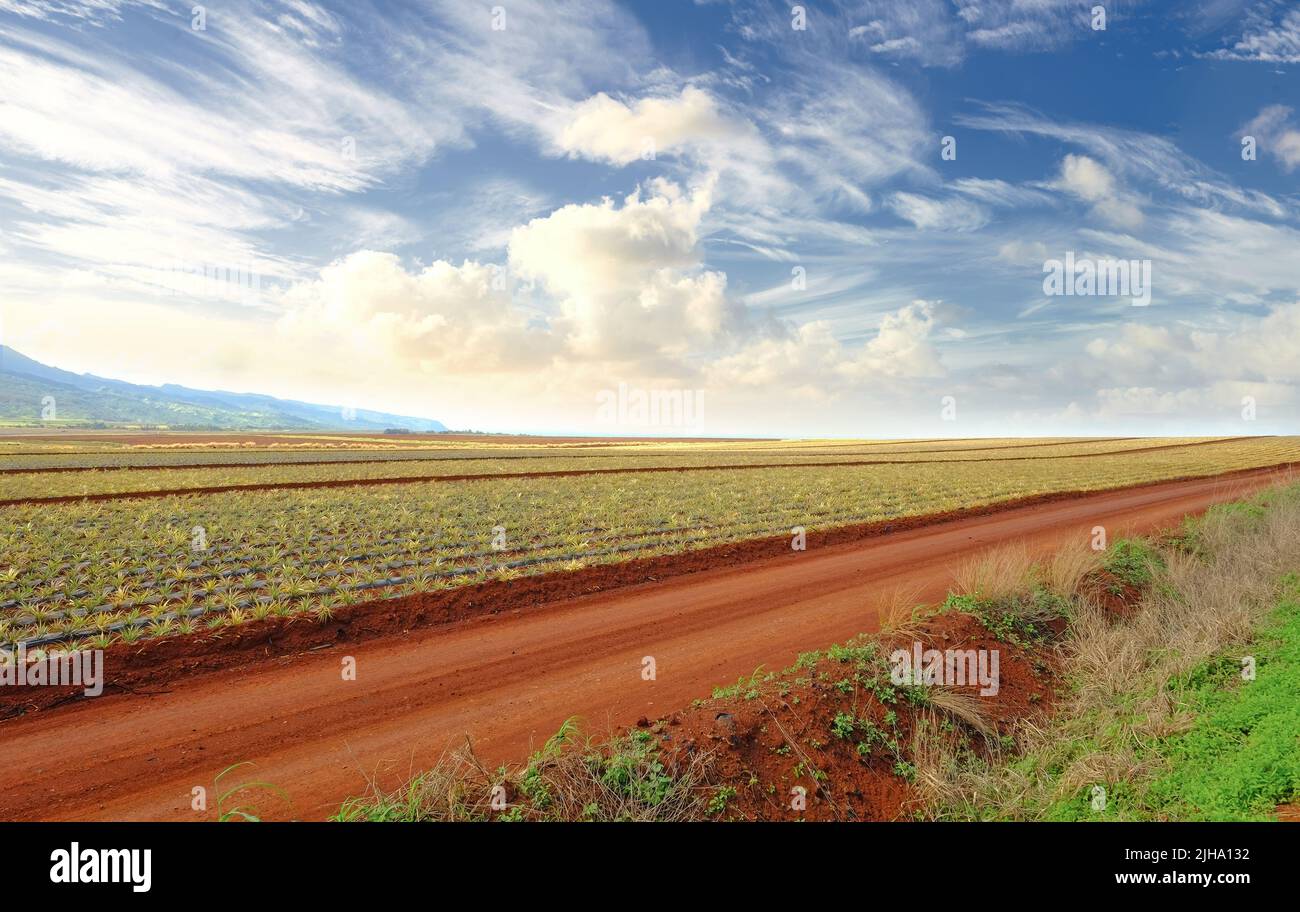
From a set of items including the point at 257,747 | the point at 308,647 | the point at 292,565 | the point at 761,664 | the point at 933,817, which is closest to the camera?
the point at 933,817

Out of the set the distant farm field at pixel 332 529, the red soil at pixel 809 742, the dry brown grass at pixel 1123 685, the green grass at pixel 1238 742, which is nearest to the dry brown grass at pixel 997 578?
the dry brown grass at pixel 1123 685

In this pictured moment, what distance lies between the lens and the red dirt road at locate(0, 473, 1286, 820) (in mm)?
6332

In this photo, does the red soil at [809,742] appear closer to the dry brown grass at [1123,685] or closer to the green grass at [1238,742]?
the dry brown grass at [1123,685]

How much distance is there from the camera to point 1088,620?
11.4 m

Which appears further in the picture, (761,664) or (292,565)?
(292,565)

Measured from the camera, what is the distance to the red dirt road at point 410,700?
20.8 feet

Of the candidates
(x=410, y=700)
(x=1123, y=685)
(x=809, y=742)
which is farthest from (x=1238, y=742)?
(x=410, y=700)

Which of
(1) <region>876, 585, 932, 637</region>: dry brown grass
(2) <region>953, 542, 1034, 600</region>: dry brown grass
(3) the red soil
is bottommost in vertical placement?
(3) the red soil

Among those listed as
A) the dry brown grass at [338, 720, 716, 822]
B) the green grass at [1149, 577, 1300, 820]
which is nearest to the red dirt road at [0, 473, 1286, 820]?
Answer: the dry brown grass at [338, 720, 716, 822]

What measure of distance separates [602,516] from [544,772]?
16.3 meters

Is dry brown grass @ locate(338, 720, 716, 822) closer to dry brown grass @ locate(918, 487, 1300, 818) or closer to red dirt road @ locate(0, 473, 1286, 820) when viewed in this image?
red dirt road @ locate(0, 473, 1286, 820)

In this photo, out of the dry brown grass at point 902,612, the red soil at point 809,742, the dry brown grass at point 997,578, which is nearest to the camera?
the red soil at point 809,742
